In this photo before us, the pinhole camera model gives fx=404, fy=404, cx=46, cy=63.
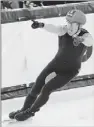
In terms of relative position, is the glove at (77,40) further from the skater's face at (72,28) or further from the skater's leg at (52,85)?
the skater's leg at (52,85)

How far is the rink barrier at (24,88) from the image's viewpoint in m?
3.06

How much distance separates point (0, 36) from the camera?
9.29ft

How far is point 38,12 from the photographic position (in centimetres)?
316

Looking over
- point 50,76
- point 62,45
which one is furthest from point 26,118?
point 62,45

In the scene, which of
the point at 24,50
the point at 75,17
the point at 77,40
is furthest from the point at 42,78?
the point at 24,50

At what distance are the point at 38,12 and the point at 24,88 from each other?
→ 603 millimetres

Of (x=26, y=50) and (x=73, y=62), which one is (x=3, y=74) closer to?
(x=26, y=50)

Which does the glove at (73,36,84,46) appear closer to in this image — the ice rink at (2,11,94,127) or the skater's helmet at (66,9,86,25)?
the skater's helmet at (66,9,86,25)

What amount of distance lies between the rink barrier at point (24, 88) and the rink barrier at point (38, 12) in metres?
0.51

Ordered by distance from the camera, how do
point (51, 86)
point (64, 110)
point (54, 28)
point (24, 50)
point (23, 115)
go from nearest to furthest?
point (54, 28) → point (51, 86) → point (23, 115) → point (64, 110) → point (24, 50)

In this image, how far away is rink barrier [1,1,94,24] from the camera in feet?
10.0

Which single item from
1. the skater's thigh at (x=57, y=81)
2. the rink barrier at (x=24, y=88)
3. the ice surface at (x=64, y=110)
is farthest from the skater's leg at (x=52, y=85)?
the rink barrier at (x=24, y=88)

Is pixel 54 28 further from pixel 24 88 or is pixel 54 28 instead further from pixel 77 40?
pixel 24 88

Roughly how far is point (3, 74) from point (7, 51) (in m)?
0.18
